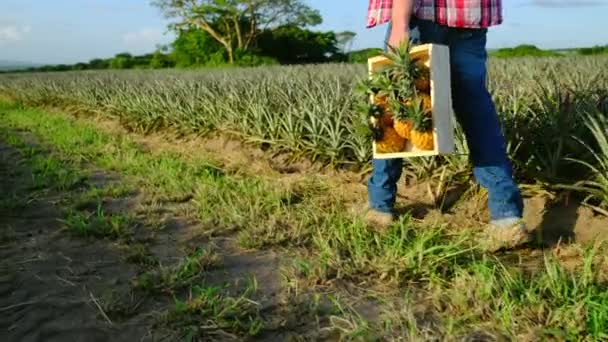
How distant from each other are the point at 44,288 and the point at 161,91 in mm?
4746

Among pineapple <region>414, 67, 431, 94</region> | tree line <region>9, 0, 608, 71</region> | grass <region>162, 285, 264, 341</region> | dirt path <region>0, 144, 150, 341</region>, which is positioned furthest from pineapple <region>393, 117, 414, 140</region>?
tree line <region>9, 0, 608, 71</region>

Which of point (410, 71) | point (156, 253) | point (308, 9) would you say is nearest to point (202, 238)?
point (156, 253)

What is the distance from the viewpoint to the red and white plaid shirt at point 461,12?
2109mm

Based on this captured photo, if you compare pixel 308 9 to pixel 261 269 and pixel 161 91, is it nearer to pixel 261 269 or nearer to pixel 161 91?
pixel 161 91

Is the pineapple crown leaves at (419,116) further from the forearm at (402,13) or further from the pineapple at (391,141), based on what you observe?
the forearm at (402,13)

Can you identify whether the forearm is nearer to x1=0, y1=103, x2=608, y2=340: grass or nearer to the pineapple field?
the pineapple field

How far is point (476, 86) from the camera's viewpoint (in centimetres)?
220

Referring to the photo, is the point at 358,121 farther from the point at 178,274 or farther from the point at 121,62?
the point at 121,62

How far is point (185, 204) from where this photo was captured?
3008mm

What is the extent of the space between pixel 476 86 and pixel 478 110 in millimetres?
97

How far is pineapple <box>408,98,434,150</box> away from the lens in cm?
202

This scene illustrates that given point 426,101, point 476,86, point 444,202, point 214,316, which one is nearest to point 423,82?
point 426,101

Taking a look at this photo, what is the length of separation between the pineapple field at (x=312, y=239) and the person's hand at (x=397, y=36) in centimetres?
16

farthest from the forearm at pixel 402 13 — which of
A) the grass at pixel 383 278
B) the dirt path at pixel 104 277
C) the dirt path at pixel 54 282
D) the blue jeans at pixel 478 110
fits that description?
the dirt path at pixel 54 282
